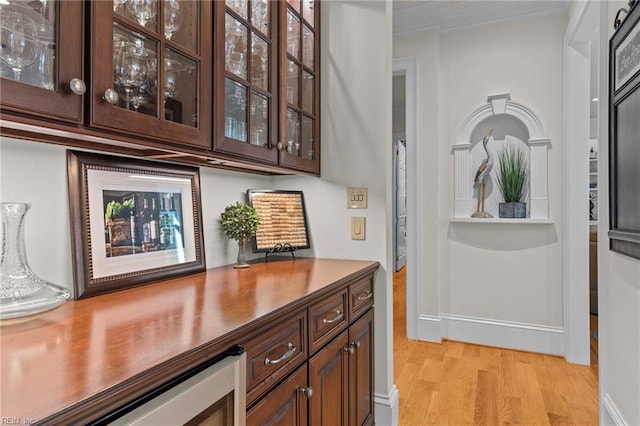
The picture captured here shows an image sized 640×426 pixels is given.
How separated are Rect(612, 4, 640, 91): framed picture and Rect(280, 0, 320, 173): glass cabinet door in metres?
1.33

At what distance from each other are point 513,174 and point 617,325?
1581 mm

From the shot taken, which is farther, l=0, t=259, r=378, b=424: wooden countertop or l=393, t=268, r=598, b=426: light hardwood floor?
l=393, t=268, r=598, b=426: light hardwood floor

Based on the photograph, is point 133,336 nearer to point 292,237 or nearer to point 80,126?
point 80,126

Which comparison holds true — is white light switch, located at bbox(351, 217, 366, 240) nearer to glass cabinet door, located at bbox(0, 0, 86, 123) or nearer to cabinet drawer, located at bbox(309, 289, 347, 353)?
cabinet drawer, located at bbox(309, 289, 347, 353)

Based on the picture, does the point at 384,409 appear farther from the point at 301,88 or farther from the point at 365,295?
the point at 301,88

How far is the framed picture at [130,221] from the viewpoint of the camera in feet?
3.57

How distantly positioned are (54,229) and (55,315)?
0.28 metres

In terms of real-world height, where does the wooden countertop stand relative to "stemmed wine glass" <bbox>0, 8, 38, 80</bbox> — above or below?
below

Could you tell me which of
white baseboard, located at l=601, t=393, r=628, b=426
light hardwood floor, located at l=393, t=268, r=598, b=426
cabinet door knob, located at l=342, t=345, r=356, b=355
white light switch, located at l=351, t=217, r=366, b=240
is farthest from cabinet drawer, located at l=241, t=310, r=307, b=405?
white baseboard, located at l=601, t=393, r=628, b=426

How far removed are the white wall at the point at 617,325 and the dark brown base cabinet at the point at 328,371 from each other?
1.07 meters

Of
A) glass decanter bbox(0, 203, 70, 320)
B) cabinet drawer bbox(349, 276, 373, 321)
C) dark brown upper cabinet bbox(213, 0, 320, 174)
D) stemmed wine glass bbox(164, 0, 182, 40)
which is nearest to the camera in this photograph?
glass decanter bbox(0, 203, 70, 320)

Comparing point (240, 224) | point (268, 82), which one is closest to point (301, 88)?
point (268, 82)

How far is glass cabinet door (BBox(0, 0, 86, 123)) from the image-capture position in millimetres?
716

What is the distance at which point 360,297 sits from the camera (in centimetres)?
166
